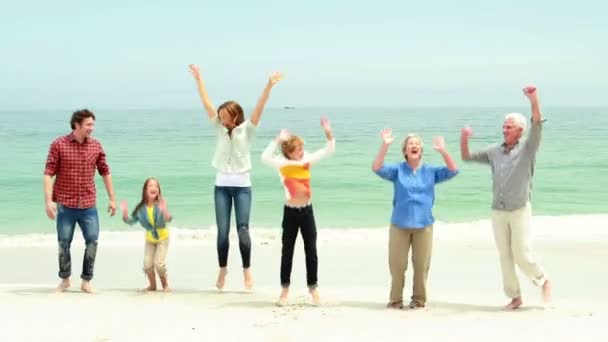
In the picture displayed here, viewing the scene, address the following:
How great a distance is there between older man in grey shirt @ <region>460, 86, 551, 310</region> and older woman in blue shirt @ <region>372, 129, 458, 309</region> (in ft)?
1.39

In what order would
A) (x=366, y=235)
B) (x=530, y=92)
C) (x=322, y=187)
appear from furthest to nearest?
(x=322, y=187), (x=366, y=235), (x=530, y=92)

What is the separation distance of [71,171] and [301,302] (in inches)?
105

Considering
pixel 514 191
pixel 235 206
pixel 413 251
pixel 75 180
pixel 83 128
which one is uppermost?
pixel 83 128

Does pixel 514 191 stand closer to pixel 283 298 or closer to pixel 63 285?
pixel 283 298

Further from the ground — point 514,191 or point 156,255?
point 514,191

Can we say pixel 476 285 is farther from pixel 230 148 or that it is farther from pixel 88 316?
pixel 88 316

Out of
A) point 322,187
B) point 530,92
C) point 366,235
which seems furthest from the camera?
point 322,187

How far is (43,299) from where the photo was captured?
7.29 m

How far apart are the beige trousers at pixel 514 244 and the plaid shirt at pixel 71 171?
4.03 metres

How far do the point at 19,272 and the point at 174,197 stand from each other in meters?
14.8

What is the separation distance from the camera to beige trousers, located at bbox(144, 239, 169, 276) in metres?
7.58

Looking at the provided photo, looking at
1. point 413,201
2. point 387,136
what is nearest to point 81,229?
point 387,136

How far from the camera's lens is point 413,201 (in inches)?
262

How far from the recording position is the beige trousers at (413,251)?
6.75 m
